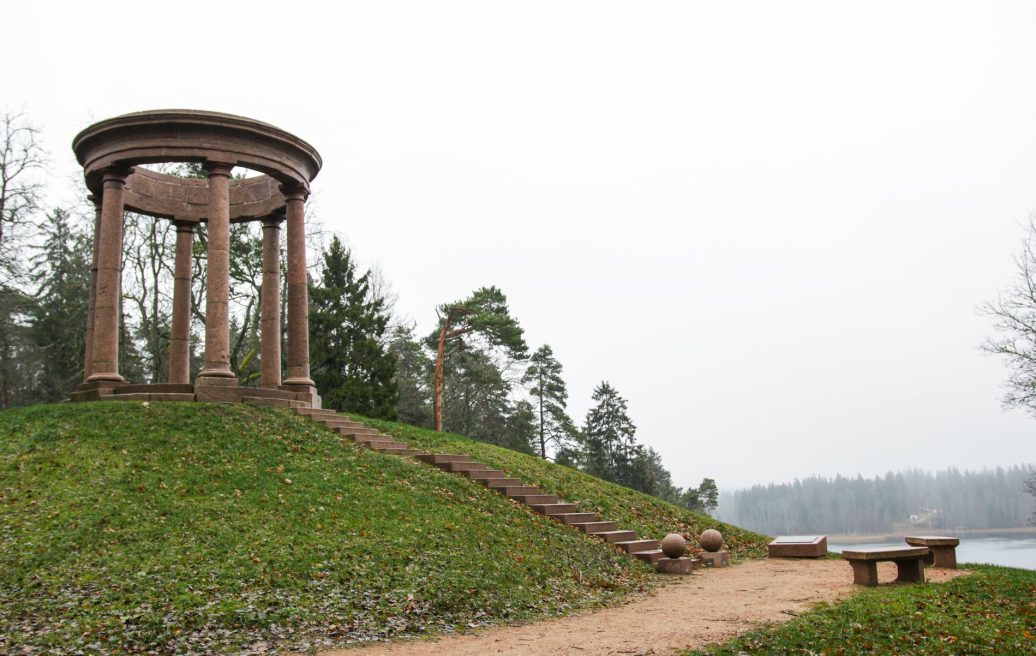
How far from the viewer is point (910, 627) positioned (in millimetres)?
8383

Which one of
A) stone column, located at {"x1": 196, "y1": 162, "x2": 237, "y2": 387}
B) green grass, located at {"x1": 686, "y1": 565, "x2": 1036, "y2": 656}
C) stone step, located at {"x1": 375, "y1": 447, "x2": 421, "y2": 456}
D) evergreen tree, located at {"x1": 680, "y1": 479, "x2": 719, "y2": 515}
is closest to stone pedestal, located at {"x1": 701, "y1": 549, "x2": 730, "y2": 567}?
green grass, located at {"x1": 686, "y1": 565, "x2": 1036, "y2": 656}

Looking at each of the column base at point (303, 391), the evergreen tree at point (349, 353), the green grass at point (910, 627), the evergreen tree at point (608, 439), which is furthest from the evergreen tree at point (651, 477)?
the green grass at point (910, 627)

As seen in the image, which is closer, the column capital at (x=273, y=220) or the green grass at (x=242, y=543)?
the green grass at (x=242, y=543)

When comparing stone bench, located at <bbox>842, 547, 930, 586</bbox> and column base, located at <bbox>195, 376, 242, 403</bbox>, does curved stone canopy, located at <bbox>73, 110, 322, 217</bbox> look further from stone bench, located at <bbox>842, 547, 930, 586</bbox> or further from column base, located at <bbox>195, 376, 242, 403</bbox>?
stone bench, located at <bbox>842, 547, 930, 586</bbox>

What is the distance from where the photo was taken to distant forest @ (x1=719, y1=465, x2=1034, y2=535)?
71875 millimetres

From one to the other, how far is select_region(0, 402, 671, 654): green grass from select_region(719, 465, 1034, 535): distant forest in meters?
65.4

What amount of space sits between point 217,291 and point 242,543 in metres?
9.51

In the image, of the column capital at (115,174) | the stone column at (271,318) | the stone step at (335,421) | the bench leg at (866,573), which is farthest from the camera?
the stone column at (271,318)

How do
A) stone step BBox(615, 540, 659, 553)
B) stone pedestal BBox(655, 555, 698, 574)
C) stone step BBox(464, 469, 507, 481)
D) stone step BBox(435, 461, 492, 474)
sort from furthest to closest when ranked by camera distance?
stone step BBox(435, 461, 492, 474) < stone step BBox(464, 469, 507, 481) < stone step BBox(615, 540, 659, 553) < stone pedestal BBox(655, 555, 698, 574)

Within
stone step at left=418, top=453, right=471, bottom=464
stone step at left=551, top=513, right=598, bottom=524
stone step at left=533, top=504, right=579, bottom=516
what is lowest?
stone step at left=551, top=513, right=598, bottom=524

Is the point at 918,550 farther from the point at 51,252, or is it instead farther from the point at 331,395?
the point at 51,252

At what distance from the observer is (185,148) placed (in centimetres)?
1897

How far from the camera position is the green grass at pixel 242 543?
905 cm

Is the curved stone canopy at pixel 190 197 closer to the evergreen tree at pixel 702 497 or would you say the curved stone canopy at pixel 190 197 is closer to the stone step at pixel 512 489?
the stone step at pixel 512 489
